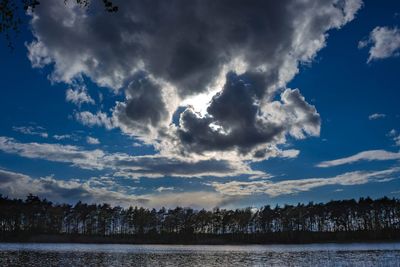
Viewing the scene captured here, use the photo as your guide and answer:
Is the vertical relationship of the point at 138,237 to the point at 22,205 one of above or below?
below

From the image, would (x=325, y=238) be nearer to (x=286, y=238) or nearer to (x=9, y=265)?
(x=286, y=238)

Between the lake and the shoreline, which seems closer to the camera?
the lake

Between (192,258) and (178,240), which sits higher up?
(192,258)

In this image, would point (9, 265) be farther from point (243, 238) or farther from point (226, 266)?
point (243, 238)

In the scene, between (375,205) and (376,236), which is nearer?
(376,236)

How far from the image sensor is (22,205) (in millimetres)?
196750

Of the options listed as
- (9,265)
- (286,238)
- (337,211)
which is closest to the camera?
(9,265)

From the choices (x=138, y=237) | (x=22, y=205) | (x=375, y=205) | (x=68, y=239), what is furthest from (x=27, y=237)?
(x=375, y=205)

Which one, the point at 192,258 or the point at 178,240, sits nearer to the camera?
the point at 192,258

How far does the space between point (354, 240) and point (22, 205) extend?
5963 inches

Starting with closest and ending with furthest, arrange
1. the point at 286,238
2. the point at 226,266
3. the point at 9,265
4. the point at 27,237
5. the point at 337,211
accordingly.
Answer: the point at 9,265 → the point at 226,266 → the point at 27,237 → the point at 286,238 → the point at 337,211

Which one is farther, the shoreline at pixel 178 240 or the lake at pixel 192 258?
the shoreline at pixel 178 240

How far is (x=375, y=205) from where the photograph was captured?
19125 centimetres

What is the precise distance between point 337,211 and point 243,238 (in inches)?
1836
